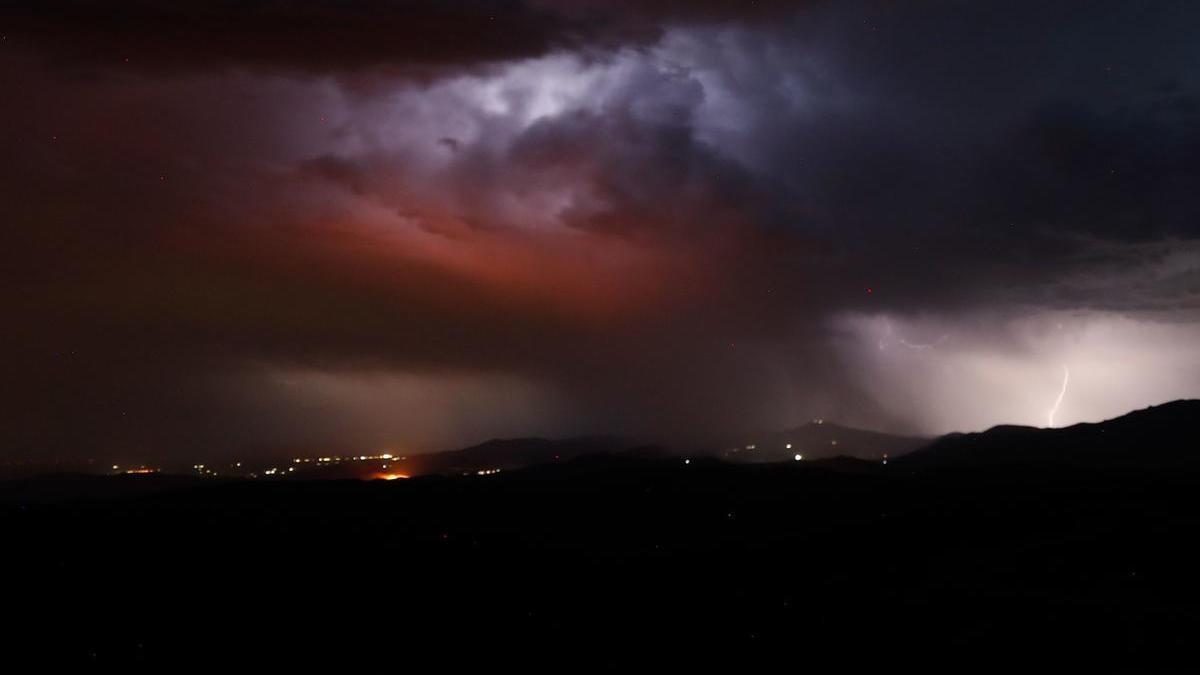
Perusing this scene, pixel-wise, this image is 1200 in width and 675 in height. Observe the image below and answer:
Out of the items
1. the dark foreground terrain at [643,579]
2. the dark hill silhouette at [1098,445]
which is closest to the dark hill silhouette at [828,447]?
the dark hill silhouette at [1098,445]

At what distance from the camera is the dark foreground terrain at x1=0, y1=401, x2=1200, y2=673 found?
30.2 m

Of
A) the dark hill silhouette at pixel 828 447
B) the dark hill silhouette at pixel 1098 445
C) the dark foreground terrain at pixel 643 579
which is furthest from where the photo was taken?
the dark hill silhouette at pixel 828 447

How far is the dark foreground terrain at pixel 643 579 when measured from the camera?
3019 centimetres

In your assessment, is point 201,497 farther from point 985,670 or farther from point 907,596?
point 985,670

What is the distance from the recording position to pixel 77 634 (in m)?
32.3

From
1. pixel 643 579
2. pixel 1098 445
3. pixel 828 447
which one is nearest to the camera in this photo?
pixel 643 579

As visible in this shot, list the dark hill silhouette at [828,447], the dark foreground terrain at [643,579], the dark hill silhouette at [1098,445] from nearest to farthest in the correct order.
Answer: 1. the dark foreground terrain at [643,579]
2. the dark hill silhouette at [1098,445]
3. the dark hill silhouette at [828,447]

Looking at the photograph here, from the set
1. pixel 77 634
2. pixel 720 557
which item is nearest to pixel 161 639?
pixel 77 634

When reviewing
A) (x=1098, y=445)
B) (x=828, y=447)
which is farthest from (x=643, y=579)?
(x=828, y=447)

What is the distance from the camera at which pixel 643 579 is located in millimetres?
41656

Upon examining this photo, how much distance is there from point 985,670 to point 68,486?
379 feet

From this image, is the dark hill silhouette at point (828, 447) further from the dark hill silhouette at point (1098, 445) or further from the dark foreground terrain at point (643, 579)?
the dark foreground terrain at point (643, 579)

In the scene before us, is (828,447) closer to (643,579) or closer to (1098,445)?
(1098,445)

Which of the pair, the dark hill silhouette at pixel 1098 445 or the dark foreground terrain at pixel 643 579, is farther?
the dark hill silhouette at pixel 1098 445
